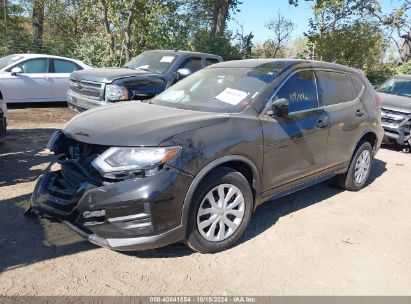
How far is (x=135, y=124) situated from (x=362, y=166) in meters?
3.53

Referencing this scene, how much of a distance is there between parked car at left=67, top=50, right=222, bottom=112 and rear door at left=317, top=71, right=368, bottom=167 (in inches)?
134

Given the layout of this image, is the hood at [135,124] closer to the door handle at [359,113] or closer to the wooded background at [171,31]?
the door handle at [359,113]

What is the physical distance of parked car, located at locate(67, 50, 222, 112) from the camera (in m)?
7.47

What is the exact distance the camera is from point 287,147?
13.9 feet

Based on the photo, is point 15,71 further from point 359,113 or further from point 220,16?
point 220,16

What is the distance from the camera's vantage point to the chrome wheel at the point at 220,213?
362 centimetres

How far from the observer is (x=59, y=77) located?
10.9 meters

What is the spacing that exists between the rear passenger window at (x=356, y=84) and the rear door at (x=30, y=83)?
798 cm

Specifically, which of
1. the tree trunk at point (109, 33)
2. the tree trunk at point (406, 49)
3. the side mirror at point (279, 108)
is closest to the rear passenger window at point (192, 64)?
the side mirror at point (279, 108)

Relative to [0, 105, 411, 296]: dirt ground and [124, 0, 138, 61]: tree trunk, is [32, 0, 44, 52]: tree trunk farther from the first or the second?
[0, 105, 411, 296]: dirt ground

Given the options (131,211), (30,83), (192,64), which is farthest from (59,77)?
(131,211)

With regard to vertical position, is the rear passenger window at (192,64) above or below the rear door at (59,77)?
above

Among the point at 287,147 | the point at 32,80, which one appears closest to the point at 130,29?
the point at 32,80

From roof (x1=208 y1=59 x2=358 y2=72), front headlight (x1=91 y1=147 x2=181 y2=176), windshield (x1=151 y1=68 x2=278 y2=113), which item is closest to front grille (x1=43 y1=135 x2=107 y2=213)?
front headlight (x1=91 y1=147 x2=181 y2=176)
